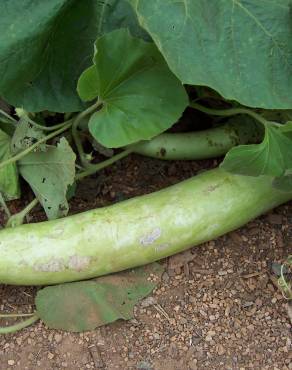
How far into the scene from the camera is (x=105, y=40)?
1850 millimetres

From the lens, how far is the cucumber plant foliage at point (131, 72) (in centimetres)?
181

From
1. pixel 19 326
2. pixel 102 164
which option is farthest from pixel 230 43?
pixel 19 326

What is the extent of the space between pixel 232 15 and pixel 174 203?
1.81ft

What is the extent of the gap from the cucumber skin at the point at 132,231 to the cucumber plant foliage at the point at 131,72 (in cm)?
8

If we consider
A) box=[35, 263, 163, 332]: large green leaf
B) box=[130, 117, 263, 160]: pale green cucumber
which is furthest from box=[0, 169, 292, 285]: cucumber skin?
box=[130, 117, 263, 160]: pale green cucumber

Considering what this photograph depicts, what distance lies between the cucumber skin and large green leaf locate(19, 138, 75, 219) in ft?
0.21

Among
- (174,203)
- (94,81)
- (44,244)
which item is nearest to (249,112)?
(174,203)

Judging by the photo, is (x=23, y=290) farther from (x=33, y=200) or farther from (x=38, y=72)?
(x=38, y=72)

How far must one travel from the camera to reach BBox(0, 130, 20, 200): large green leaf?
85.6 inches

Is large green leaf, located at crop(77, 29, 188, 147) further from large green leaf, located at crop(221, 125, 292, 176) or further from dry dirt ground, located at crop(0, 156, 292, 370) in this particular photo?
dry dirt ground, located at crop(0, 156, 292, 370)

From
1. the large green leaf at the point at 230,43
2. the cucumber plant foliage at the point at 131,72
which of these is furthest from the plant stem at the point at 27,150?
the large green leaf at the point at 230,43

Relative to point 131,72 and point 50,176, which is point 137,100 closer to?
point 131,72

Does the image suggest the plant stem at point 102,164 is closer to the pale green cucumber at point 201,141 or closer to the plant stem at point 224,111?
the pale green cucumber at point 201,141

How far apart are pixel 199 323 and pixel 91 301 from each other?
11.7 inches
